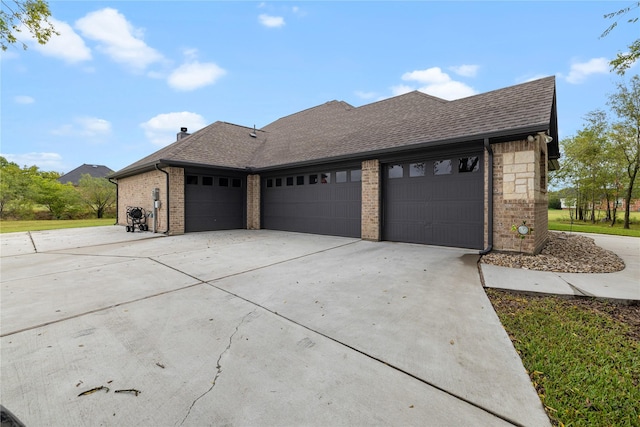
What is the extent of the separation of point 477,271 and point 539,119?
3682 millimetres

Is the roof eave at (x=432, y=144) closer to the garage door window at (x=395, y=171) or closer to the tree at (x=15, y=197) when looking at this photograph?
the garage door window at (x=395, y=171)

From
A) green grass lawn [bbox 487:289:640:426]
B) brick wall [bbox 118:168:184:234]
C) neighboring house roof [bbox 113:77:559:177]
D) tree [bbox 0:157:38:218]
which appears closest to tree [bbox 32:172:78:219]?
tree [bbox 0:157:38:218]

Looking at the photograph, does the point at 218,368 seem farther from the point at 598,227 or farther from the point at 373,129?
the point at 598,227

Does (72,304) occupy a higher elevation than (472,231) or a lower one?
lower

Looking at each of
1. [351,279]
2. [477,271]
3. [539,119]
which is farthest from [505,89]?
[351,279]

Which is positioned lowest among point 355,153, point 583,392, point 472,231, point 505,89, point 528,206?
point 583,392

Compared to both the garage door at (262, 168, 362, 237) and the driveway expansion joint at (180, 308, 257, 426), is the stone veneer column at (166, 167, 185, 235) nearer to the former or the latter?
the garage door at (262, 168, 362, 237)

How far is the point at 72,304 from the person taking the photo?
3.44 metres

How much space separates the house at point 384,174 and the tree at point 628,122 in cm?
1038

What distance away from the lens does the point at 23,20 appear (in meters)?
4.23

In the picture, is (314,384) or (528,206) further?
(528,206)

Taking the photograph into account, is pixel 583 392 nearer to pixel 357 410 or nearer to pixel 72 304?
pixel 357 410

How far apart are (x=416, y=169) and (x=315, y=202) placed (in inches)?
165

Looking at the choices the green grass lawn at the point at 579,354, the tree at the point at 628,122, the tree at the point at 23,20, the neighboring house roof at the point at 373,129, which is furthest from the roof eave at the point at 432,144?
the tree at the point at 628,122
